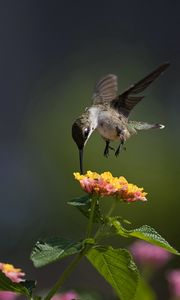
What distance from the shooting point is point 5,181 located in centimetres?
674

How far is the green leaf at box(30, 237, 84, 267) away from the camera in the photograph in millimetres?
1430

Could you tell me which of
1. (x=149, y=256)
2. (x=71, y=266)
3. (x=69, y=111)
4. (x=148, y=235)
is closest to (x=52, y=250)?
(x=71, y=266)

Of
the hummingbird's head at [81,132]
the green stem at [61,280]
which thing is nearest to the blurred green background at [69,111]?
the hummingbird's head at [81,132]

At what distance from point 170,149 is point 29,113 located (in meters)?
1.61

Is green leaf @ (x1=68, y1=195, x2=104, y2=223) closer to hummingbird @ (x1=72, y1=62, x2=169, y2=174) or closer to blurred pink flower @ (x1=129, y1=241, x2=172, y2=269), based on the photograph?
hummingbird @ (x1=72, y1=62, x2=169, y2=174)

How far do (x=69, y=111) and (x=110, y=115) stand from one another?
11.2 feet

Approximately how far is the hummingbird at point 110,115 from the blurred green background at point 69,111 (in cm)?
43

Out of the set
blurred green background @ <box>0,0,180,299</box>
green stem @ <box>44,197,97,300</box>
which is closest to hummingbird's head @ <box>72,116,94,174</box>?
blurred green background @ <box>0,0,180,299</box>

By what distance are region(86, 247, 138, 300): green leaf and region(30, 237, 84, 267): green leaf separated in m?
0.06

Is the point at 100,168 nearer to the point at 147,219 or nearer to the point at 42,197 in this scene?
the point at 147,219

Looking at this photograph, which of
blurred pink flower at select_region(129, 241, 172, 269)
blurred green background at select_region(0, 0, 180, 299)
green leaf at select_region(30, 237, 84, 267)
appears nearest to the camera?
green leaf at select_region(30, 237, 84, 267)

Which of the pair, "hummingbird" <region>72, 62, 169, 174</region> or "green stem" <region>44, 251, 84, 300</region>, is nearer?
"green stem" <region>44, 251, 84, 300</region>

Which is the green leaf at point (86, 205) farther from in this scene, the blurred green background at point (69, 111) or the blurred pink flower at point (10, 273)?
the blurred green background at point (69, 111)

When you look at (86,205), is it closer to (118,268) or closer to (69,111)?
(118,268)
